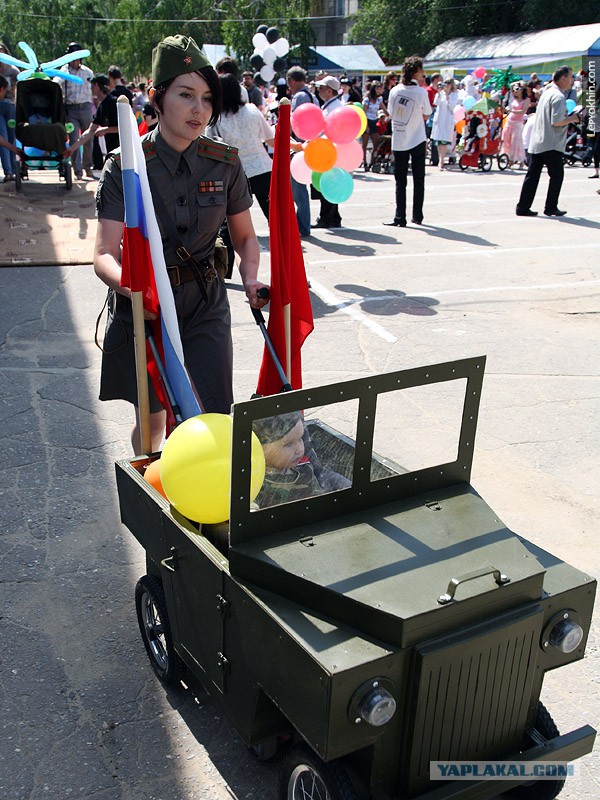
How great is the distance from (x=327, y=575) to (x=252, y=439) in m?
0.41

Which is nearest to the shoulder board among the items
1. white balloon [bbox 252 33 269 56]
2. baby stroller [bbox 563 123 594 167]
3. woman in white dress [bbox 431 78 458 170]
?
white balloon [bbox 252 33 269 56]

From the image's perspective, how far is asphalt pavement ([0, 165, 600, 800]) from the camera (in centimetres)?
278

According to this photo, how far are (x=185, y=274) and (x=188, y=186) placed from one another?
352 millimetres

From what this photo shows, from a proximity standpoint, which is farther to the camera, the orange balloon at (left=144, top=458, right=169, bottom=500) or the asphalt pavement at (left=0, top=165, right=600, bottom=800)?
the orange balloon at (left=144, top=458, right=169, bottom=500)

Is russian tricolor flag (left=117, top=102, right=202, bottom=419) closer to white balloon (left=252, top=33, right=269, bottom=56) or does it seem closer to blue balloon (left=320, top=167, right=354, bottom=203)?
blue balloon (left=320, top=167, right=354, bottom=203)

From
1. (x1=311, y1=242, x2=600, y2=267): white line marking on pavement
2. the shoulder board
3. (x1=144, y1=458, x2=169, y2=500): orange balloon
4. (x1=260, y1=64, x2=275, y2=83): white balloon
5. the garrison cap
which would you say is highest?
(x1=260, y1=64, x2=275, y2=83): white balloon

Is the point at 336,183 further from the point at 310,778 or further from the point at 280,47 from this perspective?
the point at 310,778

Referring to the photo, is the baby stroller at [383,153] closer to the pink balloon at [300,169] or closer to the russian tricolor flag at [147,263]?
the pink balloon at [300,169]

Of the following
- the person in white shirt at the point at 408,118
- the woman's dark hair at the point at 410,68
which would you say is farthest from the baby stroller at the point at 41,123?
the woman's dark hair at the point at 410,68

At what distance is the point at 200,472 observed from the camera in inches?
100

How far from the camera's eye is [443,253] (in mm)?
10133

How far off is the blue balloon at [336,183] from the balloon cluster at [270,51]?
19.6 feet

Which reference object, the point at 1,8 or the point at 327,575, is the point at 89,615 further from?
the point at 1,8

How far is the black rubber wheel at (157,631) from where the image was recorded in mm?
2949
